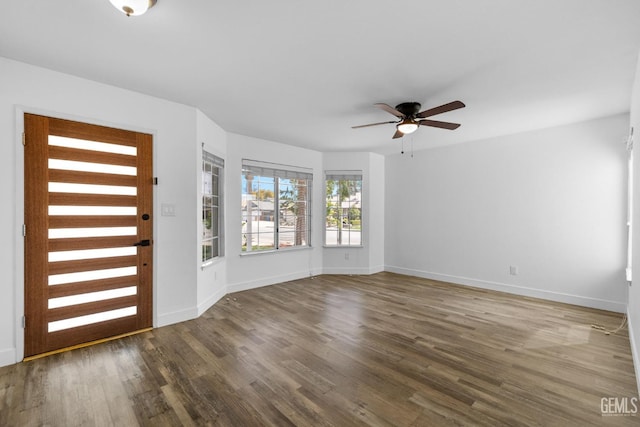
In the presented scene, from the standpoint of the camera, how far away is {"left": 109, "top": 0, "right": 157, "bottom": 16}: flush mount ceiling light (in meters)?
1.69

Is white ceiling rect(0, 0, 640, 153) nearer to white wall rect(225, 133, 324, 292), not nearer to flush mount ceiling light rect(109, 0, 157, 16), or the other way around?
flush mount ceiling light rect(109, 0, 157, 16)

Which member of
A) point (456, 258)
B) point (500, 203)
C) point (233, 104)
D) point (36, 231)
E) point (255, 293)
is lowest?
point (255, 293)

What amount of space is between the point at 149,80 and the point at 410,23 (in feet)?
8.28

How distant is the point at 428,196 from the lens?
5.90 m

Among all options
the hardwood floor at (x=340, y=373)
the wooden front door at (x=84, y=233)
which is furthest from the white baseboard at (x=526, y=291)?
the wooden front door at (x=84, y=233)

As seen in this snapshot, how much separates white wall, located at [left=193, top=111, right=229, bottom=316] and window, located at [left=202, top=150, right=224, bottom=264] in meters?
0.09

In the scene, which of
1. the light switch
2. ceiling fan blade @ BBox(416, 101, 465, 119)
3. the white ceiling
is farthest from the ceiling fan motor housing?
the light switch

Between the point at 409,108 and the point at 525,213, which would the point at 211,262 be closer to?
the point at 409,108

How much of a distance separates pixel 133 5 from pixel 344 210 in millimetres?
5009

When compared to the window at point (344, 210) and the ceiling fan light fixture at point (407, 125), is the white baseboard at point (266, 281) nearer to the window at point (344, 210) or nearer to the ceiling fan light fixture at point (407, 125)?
the window at point (344, 210)

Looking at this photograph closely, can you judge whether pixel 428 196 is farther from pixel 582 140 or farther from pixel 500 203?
pixel 582 140

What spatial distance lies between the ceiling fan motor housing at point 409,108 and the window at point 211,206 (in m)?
2.66

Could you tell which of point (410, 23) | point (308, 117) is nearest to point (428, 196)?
point (308, 117)

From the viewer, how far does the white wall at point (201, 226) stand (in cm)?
376
